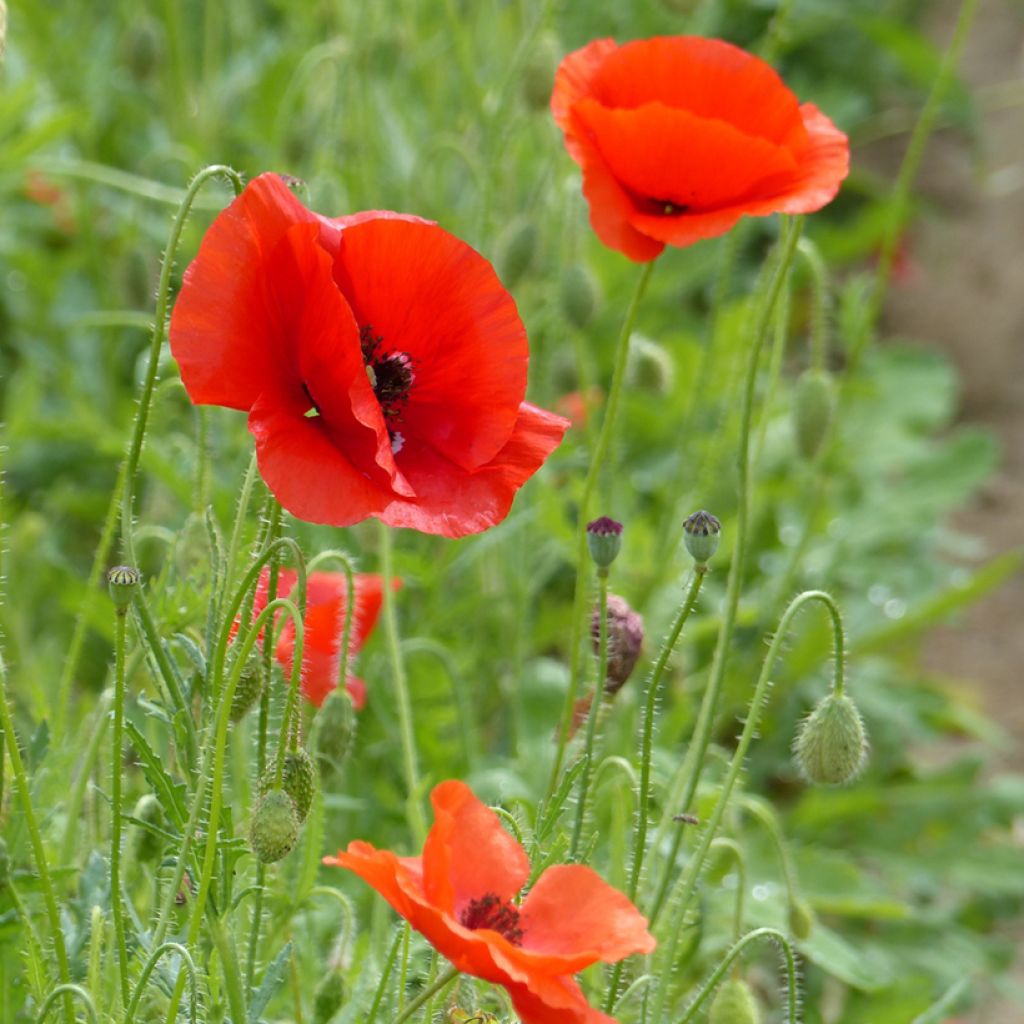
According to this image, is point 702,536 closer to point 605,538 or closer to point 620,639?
point 605,538

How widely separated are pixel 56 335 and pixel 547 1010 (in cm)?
248

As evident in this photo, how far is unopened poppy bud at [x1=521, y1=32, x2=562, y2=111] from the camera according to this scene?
93.7 inches

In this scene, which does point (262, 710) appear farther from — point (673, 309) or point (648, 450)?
point (673, 309)

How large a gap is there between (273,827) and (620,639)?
0.41 m

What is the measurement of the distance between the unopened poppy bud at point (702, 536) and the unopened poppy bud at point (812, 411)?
875mm

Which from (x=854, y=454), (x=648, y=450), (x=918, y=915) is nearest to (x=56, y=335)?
(x=648, y=450)

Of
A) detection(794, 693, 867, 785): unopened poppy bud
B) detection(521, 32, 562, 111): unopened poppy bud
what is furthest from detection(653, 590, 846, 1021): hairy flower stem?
detection(521, 32, 562, 111): unopened poppy bud

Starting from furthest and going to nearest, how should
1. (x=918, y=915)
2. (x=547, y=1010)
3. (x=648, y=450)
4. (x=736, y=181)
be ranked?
(x=648, y=450) < (x=918, y=915) < (x=736, y=181) < (x=547, y=1010)

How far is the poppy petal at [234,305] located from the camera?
3.31 feet

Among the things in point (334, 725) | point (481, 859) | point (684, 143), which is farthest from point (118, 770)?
point (684, 143)

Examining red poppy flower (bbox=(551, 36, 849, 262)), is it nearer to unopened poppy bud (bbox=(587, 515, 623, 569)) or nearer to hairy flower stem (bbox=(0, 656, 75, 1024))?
unopened poppy bud (bbox=(587, 515, 623, 569))

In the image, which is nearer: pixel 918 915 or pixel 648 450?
pixel 918 915

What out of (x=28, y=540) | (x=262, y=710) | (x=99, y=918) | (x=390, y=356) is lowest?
(x=28, y=540)

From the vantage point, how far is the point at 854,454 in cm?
317
